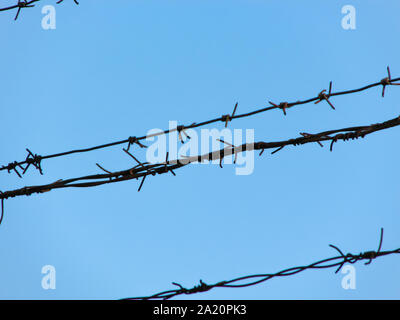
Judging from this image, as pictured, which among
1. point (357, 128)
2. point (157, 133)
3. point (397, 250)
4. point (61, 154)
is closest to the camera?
point (397, 250)

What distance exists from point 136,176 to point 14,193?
103 centimetres

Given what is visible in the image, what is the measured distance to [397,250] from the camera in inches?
136

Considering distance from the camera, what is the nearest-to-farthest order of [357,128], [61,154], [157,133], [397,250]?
[397,250], [357,128], [157,133], [61,154]

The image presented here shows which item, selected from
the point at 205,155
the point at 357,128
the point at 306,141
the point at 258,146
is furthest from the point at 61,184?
the point at 357,128

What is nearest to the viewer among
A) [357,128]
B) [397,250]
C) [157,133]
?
[397,250]
